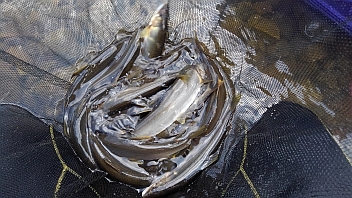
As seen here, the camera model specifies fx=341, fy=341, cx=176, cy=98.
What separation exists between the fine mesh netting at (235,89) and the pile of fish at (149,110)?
0.20 feet

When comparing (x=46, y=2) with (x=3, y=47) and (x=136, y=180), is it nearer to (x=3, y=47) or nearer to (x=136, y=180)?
(x=3, y=47)

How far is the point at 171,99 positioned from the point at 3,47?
2.92 ft

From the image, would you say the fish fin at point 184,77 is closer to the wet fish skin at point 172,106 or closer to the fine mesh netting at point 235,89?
the wet fish skin at point 172,106

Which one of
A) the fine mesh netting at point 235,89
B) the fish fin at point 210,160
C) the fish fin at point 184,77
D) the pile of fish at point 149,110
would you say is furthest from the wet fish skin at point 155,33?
the fish fin at point 210,160

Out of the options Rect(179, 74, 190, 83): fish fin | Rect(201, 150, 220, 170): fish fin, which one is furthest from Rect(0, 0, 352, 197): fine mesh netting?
Rect(179, 74, 190, 83): fish fin

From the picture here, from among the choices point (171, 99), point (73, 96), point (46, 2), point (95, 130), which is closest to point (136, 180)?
point (95, 130)

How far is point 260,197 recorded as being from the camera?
1.43 metres

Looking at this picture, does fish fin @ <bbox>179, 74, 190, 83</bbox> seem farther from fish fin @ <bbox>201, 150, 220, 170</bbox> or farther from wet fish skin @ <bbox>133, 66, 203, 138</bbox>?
fish fin @ <bbox>201, 150, 220, 170</bbox>

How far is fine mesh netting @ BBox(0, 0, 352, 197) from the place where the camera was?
4.69 ft

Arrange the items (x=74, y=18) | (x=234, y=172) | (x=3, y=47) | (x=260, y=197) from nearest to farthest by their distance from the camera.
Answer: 1. (x=260, y=197)
2. (x=234, y=172)
3. (x=3, y=47)
4. (x=74, y=18)

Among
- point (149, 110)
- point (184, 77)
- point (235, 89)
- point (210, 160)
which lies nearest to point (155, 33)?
point (184, 77)

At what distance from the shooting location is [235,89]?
178 cm

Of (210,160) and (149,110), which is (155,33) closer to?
(149,110)

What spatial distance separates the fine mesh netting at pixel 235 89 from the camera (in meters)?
1.43
